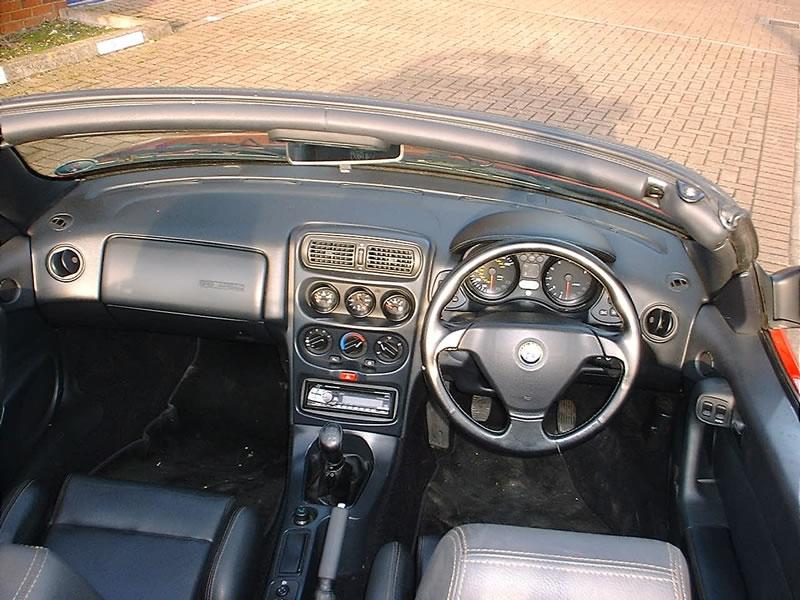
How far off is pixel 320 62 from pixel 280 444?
6.19m

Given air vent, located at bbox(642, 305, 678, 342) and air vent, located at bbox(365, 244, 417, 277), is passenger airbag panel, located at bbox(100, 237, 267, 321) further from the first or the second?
air vent, located at bbox(642, 305, 678, 342)

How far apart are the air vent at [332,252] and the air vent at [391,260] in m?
0.07

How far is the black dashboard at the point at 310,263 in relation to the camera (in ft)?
9.04

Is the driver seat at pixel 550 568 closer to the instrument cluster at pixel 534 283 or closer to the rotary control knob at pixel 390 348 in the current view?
the instrument cluster at pixel 534 283

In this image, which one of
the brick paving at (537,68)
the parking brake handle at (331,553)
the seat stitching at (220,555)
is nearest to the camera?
the seat stitching at (220,555)

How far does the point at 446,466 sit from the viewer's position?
11.5ft

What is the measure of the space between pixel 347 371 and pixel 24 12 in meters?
8.23

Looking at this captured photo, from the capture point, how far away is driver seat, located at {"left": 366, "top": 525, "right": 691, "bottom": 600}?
142cm

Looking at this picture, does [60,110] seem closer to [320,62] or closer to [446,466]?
[446,466]

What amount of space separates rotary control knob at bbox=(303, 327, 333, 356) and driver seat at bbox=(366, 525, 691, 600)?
1.52m

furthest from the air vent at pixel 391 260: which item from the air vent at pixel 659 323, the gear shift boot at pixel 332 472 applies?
the air vent at pixel 659 323

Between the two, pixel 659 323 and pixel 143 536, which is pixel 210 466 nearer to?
pixel 143 536

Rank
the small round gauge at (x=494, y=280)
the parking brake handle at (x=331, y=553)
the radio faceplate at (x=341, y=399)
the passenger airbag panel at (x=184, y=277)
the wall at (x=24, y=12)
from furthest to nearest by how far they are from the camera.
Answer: the wall at (x=24, y=12) → the radio faceplate at (x=341, y=399) → the passenger airbag panel at (x=184, y=277) → the small round gauge at (x=494, y=280) → the parking brake handle at (x=331, y=553)

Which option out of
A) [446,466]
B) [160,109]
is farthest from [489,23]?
[160,109]
